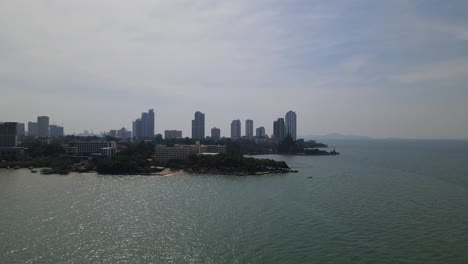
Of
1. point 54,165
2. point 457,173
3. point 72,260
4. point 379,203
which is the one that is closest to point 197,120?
point 54,165

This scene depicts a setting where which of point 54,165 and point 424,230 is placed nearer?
point 424,230

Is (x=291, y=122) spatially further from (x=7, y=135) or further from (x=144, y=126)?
(x=7, y=135)

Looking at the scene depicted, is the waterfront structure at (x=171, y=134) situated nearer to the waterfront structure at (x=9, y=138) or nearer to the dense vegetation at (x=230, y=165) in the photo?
the waterfront structure at (x=9, y=138)

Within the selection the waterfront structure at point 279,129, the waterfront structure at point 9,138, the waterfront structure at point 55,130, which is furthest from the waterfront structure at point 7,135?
the waterfront structure at point 55,130

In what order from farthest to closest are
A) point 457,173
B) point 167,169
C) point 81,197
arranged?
point 167,169, point 457,173, point 81,197

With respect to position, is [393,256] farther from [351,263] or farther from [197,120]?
[197,120]

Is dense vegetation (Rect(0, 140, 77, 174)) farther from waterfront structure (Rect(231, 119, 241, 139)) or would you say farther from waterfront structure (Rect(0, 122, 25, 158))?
waterfront structure (Rect(231, 119, 241, 139))

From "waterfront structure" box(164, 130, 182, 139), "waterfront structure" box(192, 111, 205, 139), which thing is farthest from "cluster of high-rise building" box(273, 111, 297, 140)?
"waterfront structure" box(164, 130, 182, 139)
